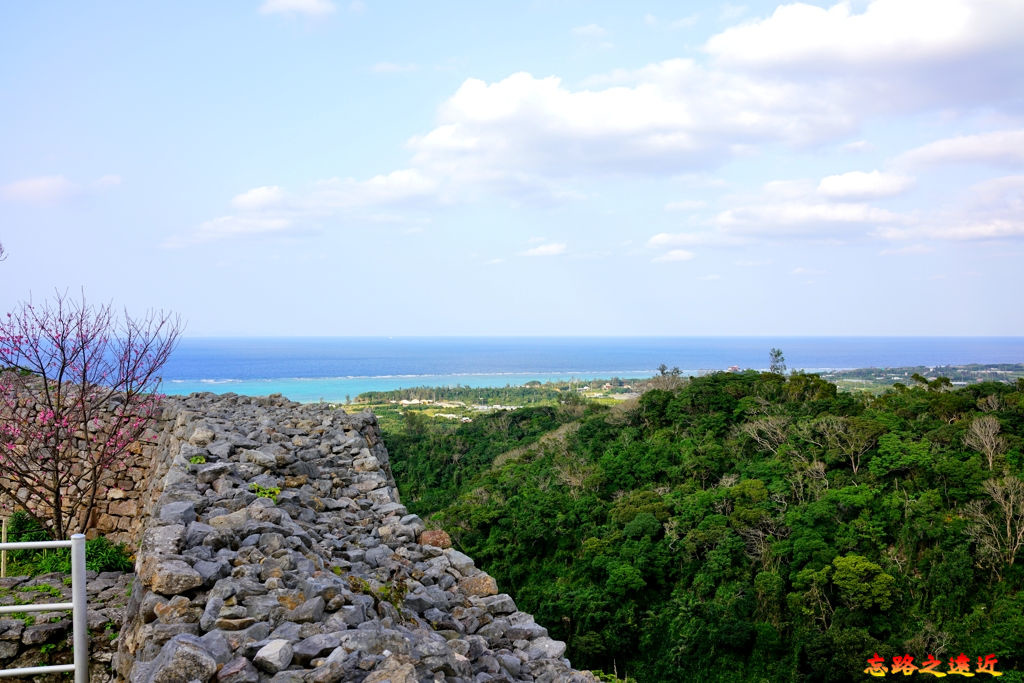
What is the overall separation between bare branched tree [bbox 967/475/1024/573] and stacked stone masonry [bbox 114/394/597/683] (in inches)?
531

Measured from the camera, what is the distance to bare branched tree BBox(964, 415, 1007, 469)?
15.6 metres

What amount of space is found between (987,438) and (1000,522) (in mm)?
2470

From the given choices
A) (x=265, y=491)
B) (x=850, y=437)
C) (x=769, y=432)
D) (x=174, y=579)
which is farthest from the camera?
(x=769, y=432)

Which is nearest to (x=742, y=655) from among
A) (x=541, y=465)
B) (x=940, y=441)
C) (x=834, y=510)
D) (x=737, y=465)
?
(x=834, y=510)

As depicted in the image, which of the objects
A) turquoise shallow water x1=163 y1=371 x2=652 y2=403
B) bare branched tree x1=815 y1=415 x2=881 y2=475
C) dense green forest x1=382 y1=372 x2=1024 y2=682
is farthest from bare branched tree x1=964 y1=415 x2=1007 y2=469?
turquoise shallow water x1=163 y1=371 x2=652 y2=403

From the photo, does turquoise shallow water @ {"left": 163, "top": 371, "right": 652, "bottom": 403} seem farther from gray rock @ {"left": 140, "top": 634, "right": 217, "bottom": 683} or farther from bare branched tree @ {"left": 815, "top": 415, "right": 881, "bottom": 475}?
gray rock @ {"left": 140, "top": 634, "right": 217, "bottom": 683}

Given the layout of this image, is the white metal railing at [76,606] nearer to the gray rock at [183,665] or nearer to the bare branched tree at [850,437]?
the gray rock at [183,665]

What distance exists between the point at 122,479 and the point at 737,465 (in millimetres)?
14772

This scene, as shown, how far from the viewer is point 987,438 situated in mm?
15805

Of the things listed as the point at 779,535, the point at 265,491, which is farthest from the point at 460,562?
the point at 779,535

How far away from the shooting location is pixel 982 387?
1919cm

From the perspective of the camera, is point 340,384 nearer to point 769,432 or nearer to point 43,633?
point 769,432

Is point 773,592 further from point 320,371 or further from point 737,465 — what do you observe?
point 320,371

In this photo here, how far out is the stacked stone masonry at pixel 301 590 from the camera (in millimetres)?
2461
